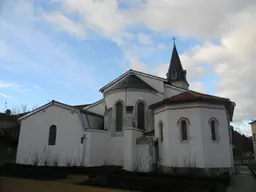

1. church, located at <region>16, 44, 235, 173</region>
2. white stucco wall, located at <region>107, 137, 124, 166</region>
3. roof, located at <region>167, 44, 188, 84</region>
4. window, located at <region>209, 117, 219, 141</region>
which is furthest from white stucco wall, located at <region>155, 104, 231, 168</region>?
roof, located at <region>167, 44, 188, 84</region>

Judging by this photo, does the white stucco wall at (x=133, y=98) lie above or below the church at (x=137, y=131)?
above

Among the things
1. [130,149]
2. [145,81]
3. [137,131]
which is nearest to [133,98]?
[137,131]

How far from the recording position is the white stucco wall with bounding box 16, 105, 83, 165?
24047 mm

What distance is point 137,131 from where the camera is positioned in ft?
80.1

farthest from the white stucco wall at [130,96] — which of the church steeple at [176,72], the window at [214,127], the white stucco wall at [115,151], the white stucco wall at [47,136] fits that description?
the church steeple at [176,72]

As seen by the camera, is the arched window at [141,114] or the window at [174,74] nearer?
the arched window at [141,114]

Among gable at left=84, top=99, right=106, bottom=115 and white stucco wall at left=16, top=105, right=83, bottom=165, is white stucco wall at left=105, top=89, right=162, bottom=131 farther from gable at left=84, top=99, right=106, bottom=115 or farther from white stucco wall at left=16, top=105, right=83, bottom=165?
white stucco wall at left=16, top=105, right=83, bottom=165

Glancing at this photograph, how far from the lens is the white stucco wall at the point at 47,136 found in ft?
78.9

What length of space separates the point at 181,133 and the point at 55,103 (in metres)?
14.2

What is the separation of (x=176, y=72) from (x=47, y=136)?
35374mm

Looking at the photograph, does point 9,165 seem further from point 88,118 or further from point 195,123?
point 195,123

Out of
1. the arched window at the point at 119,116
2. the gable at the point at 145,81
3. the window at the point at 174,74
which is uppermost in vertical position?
the window at the point at 174,74

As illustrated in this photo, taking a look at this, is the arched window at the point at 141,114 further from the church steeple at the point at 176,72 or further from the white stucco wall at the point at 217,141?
the church steeple at the point at 176,72

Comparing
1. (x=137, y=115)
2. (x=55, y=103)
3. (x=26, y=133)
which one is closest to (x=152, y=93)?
(x=137, y=115)
